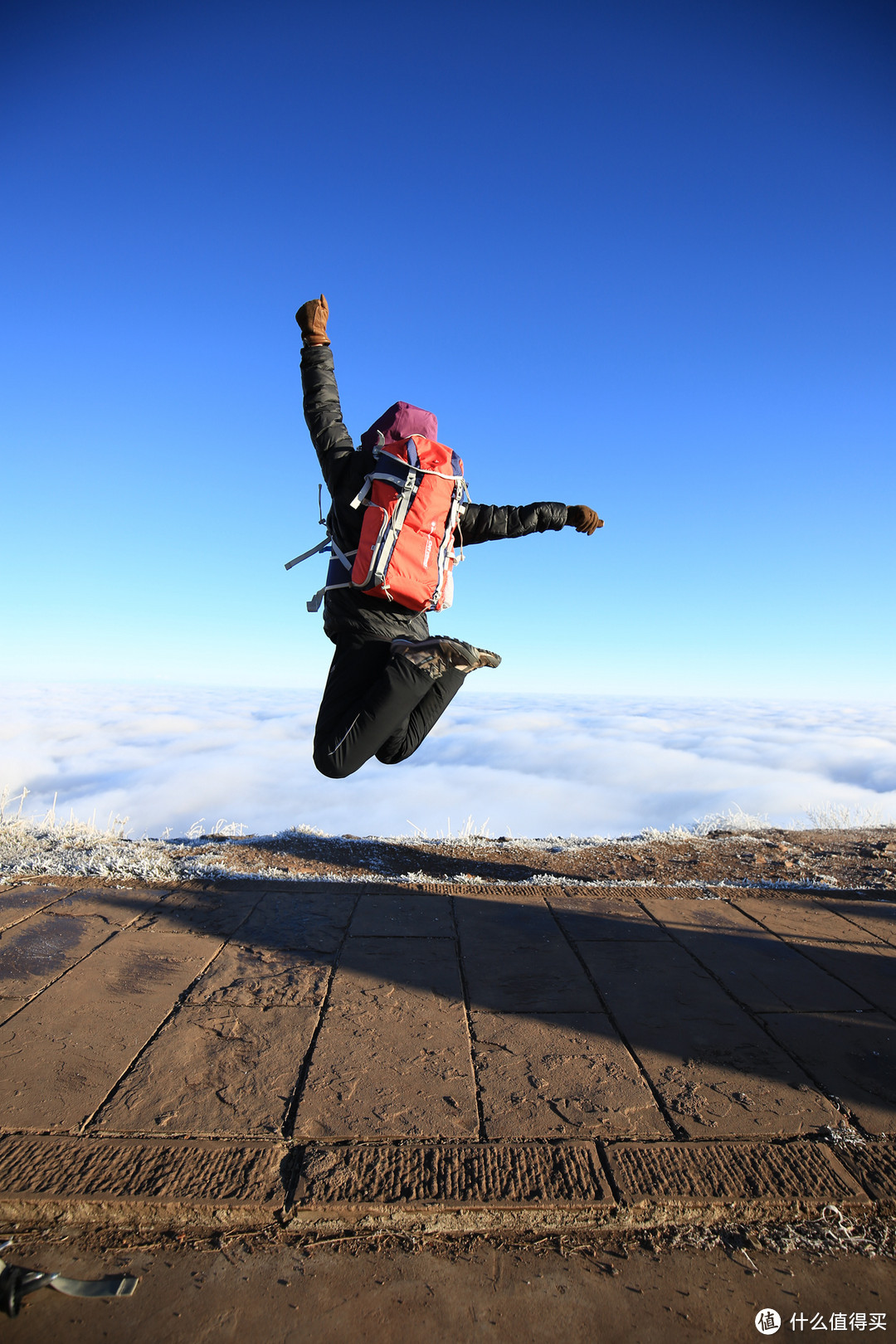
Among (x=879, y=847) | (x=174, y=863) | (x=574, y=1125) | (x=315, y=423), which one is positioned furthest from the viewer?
(x=879, y=847)

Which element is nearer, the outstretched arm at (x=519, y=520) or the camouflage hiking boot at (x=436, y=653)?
the camouflage hiking boot at (x=436, y=653)

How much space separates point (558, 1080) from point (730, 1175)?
57 centimetres

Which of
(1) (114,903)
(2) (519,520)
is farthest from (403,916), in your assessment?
(2) (519,520)

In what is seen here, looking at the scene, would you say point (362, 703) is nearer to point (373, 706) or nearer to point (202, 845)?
point (373, 706)

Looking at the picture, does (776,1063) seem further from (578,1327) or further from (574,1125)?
(578,1327)

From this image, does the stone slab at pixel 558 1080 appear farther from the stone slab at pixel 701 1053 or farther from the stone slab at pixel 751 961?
the stone slab at pixel 751 961

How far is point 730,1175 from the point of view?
1.88 m

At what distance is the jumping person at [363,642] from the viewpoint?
318 centimetres

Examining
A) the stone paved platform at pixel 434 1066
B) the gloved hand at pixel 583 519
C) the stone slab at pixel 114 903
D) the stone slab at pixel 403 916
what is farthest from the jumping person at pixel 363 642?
the stone slab at pixel 114 903

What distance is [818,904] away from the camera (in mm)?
4367

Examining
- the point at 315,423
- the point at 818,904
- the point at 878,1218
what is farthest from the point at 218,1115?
the point at 818,904

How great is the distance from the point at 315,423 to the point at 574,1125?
298 cm

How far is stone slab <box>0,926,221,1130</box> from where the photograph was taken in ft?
6.91

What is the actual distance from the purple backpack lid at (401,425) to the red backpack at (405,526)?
0.18 feet
